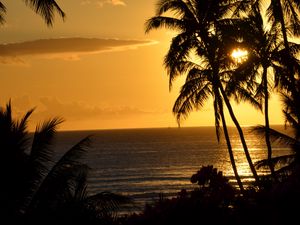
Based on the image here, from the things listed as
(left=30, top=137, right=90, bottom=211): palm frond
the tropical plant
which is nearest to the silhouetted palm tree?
the tropical plant

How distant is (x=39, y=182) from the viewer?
10.4m

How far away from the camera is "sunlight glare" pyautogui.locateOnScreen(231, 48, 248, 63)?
23233 millimetres

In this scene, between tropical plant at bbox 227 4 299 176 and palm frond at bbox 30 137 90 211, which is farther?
tropical plant at bbox 227 4 299 176

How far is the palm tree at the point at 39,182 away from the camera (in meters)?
9.52

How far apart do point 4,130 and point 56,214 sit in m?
2.04

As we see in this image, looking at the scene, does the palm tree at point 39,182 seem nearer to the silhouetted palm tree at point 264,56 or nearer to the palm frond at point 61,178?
the palm frond at point 61,178

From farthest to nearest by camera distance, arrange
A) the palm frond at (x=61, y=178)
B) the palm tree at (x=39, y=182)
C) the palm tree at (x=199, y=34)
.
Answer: the palm tree at (x=199, y=34), the palm frond at (x=61, y=178), the palm tree at (x=39, y=182)

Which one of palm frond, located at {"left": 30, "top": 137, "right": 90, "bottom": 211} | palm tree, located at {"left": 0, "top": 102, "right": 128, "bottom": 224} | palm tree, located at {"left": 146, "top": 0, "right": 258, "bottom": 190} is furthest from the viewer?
palm tree, located at {"left": 146, "top": 0, "right": 258, "bottom": 190}

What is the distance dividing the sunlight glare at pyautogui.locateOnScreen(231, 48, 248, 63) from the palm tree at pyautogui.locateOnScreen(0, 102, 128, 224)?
46.2ft

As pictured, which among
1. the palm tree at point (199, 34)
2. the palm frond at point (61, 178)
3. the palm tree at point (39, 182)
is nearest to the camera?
the palm tree at point (39, 182)

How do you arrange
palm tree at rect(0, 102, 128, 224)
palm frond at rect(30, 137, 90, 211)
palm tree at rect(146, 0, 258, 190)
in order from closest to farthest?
1. palm tree at rect(0, 102, 128, 224)
2. palm frond at rect(30, 137, 90, 211)
3. palm tree at rect(146, 0, 258, 190)

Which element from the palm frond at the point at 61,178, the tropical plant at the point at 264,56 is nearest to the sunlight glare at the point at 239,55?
the tropical plant at the point at 264,56

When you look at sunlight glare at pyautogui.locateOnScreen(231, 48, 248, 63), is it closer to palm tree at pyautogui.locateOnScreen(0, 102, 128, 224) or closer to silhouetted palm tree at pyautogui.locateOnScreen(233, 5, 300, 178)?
silhouetted palm tree at pyautogui.locateOnScreen(233, 5, 300, 178)

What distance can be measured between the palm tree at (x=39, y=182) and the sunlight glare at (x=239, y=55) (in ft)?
46.2
